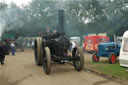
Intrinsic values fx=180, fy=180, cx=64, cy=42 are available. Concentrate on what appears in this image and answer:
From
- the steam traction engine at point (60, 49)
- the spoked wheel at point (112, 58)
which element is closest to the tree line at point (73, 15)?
the steam traction engine at point (60, 49)

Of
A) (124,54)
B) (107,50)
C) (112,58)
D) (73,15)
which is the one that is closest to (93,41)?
(107,50)

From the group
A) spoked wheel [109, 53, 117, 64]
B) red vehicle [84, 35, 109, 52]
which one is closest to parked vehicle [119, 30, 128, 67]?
spoked wheel [109, 53, 117, 64]

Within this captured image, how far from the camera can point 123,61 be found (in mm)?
8477

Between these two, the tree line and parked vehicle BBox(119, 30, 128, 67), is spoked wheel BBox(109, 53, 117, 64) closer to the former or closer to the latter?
parked vehicle BBox(119, 30, 128, 67)

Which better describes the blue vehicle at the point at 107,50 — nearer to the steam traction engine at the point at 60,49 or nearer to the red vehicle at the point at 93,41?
the steam traction engine at the point at 60,49

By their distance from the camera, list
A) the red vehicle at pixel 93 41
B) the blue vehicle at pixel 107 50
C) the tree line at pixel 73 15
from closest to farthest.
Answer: the blue vehicle at pixel 107 50
the red vehicle at pixel 93 41
the tree line at pixel 73 15

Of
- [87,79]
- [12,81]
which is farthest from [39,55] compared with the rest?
[87,79]

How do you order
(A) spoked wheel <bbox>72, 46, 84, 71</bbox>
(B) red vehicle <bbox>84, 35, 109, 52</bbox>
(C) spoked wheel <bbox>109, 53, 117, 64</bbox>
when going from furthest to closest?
(B) red vehicle <bbox>84, 35, 109, 52</bbox> → (C) spoked wheel <bbox>109, 53, 117, 64</bbox> → (A) spoked wheel <bbox>72, 46, 84, 71</bbox>

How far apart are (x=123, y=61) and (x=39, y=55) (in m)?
4.37

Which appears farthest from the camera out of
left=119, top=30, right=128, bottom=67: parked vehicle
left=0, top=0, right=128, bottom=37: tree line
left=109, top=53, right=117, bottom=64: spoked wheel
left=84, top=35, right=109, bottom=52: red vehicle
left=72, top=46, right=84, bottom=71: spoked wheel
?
left=0, top=0, right=128, bottom=37: tree line

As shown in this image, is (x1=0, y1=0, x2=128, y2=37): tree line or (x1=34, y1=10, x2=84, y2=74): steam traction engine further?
(x1=0, y1=0, x2=128, y2=37): tree line

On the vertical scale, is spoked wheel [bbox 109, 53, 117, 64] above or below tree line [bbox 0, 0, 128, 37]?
below

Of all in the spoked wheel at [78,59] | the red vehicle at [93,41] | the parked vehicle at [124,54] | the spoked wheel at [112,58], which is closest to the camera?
the spoked wheel at [78,59]

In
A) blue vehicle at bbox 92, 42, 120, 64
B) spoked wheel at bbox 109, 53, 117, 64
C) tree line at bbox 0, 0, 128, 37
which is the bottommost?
spoked wheel at bbox 109, 53, 117, 64
